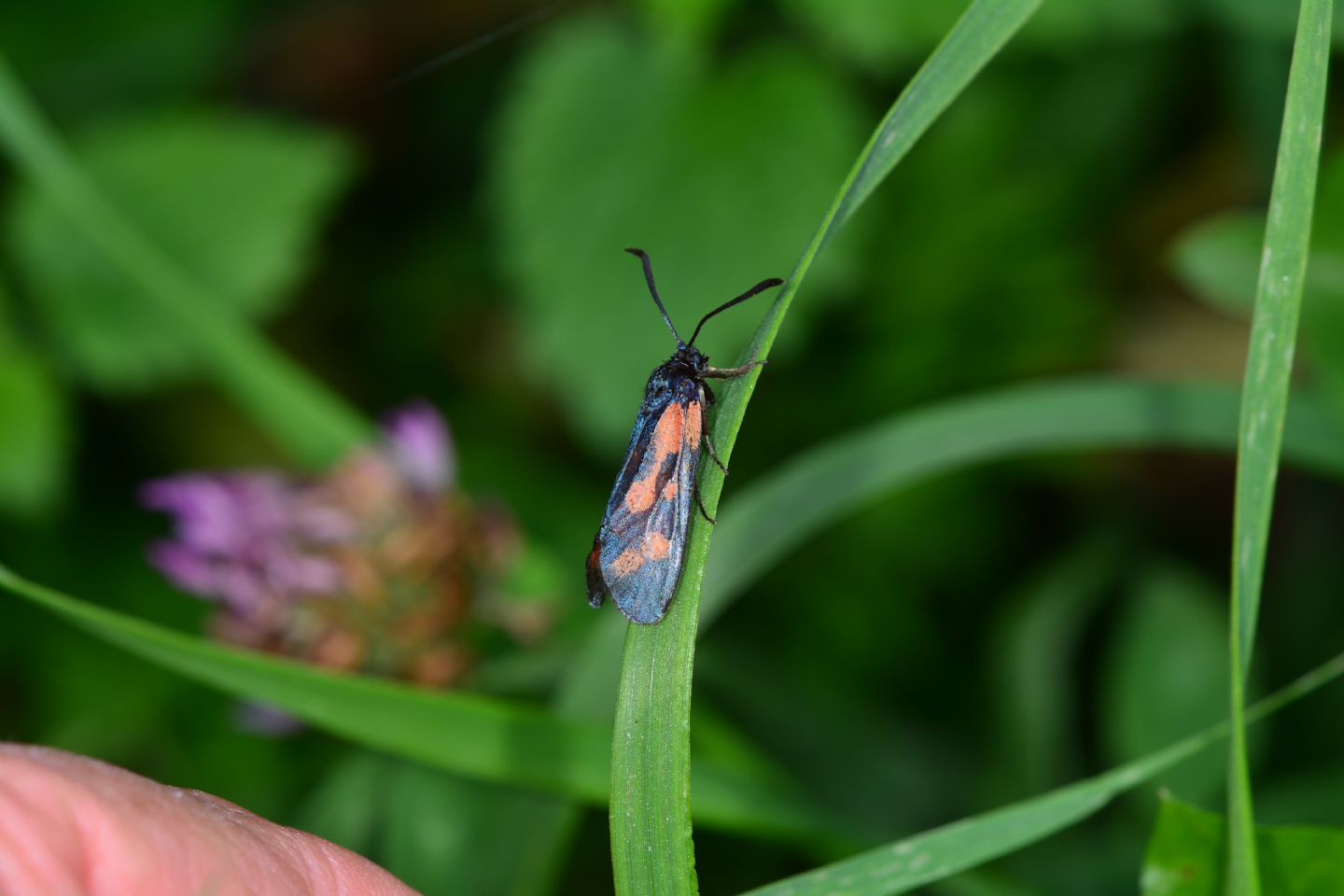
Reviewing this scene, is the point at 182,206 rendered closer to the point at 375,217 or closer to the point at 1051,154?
the point at 375,217

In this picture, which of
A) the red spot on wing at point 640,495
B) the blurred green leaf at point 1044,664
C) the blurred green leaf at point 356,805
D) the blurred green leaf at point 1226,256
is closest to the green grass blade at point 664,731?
the red spot on wing at point 640,495

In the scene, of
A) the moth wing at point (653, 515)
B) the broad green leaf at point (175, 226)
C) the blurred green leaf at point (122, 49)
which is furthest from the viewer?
the blurred green leaf at point (122, 49)

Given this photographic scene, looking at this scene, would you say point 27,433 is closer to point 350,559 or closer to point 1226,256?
point 350,559

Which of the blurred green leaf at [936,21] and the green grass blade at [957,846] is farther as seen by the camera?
the blurred green leaf at [936,21]

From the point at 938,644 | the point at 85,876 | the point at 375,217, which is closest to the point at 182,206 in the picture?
the point at 375,217

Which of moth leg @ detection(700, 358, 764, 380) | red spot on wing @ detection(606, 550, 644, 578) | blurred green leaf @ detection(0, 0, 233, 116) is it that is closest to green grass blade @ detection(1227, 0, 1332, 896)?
moth leg @ detection(700, 358, 764, 380)

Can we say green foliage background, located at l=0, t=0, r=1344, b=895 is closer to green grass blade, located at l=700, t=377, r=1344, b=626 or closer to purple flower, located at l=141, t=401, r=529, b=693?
purple flower, located at l=141, t=401, r=529, b=693

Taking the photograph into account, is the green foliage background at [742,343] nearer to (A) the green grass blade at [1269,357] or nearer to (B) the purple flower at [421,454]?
(B) the purple flower at [421,454]
